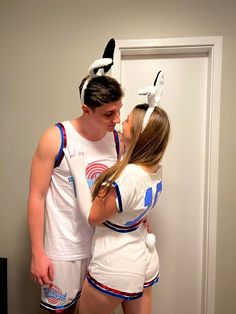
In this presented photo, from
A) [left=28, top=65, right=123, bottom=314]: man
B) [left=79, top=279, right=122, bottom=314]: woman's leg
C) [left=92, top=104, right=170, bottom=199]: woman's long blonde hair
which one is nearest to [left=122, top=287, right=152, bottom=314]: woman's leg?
[left=79, top=279, right=122, bottom=314]: woman's leg

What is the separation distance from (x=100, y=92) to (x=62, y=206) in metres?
0.52

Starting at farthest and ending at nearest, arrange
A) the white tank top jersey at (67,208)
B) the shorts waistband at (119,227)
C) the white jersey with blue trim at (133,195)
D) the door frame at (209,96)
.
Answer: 1. the door frame at (209,96)
2. the white tank top jersey at (67,208)
3. the shorts waistband at (119,227)
4. the white jersey with blue trim at (133,195)

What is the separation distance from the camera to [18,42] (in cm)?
150

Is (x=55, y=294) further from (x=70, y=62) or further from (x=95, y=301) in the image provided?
(x=70, y=62)

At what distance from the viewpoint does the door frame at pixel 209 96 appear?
55.9 inches

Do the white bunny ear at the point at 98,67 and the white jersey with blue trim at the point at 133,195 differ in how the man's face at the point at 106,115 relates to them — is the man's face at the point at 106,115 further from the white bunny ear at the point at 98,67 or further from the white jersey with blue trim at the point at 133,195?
the white jersey with blue trim at the point at 133,195

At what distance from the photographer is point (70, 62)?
4.83ft

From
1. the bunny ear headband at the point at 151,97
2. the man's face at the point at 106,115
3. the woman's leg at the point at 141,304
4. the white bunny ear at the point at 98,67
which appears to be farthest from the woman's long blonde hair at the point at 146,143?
the woman's leg at the point at 141,304

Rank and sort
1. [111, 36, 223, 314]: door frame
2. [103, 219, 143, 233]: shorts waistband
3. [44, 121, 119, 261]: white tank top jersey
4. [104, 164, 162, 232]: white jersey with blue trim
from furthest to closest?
1. [111, 36, 223, 314]: door frame
2. [44, 121, 119, 261]: white tank top jersey
3. [103, 219, 143, 233]: shorts waistband
4. [104, 164, 162, 232]: white jersey with blue trim

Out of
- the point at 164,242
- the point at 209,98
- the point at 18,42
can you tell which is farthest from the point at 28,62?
the point at 164,242

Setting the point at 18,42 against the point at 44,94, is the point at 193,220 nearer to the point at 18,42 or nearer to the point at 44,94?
the point at 44,94

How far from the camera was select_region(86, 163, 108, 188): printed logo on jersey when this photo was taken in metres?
1.10

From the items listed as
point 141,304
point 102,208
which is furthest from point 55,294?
point 102,208

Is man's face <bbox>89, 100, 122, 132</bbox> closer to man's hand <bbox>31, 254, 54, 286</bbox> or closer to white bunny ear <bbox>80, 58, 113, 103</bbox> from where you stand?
white bunny ear <bbox>80, 58, 113, 103</bbox>
